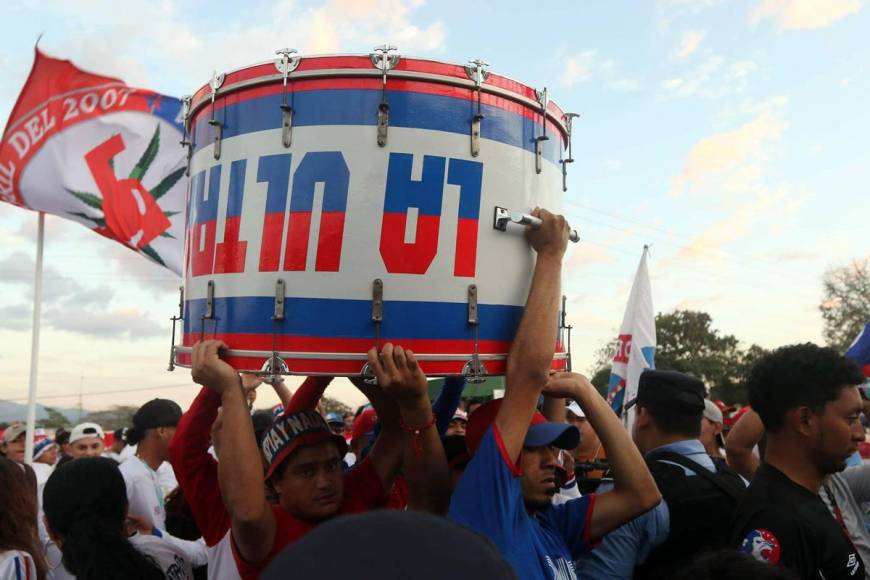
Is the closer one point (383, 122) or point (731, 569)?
point (731, 569)

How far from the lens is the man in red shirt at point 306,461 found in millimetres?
2344

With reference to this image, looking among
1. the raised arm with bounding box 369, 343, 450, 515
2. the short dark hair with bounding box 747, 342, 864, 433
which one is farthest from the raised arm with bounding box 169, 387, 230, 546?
the short dark hair with bounding box 747, 342, 864, 433

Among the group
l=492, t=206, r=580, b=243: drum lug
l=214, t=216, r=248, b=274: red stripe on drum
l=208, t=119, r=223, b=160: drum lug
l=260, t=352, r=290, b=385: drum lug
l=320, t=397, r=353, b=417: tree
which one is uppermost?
l=208, t=119, r=223, b=160: drum lug

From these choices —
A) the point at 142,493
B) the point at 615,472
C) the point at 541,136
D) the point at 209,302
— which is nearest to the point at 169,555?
the point at 209,302

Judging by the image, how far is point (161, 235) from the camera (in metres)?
10.6

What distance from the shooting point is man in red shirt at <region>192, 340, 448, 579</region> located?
234cm

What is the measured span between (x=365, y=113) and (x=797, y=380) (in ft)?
6.55

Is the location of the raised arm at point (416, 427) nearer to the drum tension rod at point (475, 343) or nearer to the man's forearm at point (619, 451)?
the drum tension rod at point (475, 343)

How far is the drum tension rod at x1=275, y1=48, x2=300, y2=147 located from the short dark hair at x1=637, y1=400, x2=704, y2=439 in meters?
2.08

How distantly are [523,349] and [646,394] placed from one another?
4.00 ft

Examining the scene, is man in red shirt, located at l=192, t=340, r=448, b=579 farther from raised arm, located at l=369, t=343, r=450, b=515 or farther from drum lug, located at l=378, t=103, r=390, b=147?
drum lug, located at l=378, t=103, r=390, b=147

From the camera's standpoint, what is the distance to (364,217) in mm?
2328

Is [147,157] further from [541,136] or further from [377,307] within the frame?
[377,307]

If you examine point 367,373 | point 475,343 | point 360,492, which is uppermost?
point 475,343
